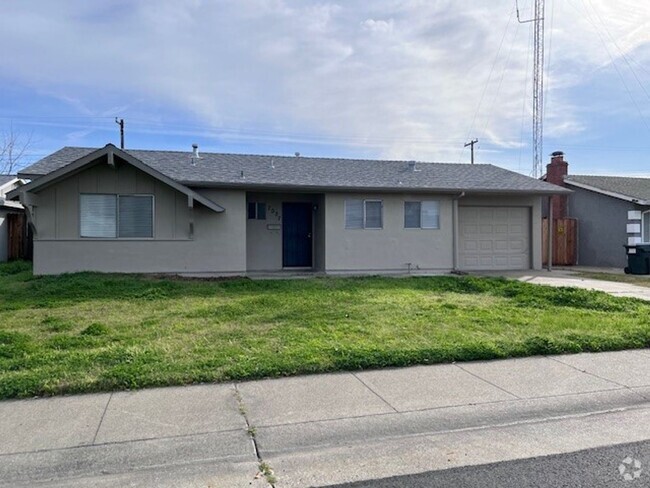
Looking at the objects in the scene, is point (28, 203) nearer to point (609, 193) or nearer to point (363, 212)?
point (363, 212)

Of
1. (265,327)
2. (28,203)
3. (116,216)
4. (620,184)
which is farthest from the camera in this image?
(620,184)

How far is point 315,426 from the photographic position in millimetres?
4039

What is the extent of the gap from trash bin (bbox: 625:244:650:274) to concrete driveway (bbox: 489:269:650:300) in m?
2.16

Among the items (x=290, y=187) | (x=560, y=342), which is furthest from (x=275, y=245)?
(x=560, y=342)

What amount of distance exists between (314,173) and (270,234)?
2.47 m

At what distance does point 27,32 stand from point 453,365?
553 inches

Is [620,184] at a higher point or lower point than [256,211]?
higher

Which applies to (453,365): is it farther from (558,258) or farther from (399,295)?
(558,258)

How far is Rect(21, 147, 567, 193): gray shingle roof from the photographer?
46.4 ft

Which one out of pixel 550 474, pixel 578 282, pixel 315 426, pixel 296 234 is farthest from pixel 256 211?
pixel 550 474

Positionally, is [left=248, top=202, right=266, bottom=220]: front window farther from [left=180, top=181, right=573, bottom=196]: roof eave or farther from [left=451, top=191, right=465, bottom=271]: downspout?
[left=451, top=191, right=465, bottom=271]: downspout

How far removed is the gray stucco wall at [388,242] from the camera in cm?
1460

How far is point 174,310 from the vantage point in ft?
28.5

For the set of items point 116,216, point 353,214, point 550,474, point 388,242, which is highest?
point 353,214
